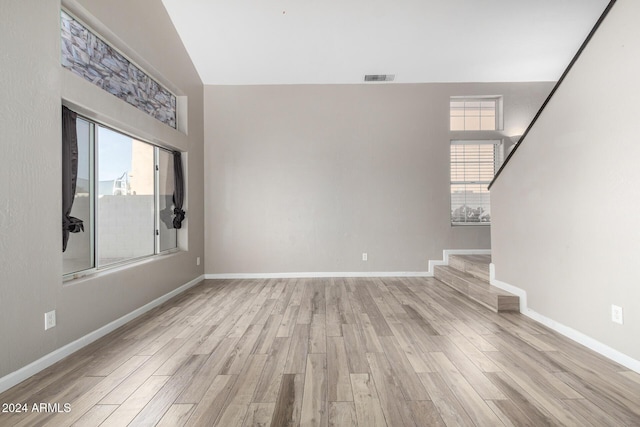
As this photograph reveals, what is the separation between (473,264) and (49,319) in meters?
4.64

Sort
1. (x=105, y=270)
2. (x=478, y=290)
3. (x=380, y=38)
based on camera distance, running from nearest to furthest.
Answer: (x=105, y=270) → (x=478, y=290) → (x=380, y=38)

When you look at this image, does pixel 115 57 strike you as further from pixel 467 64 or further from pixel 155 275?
pixel 467 64

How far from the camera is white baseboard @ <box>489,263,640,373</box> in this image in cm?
215

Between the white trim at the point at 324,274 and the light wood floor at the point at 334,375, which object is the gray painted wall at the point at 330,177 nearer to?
the white trim at the point at 324,274

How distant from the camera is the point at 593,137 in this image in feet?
8.02

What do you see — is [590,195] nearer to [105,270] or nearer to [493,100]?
[493,100]

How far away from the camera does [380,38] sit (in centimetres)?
452

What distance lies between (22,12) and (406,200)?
491cm

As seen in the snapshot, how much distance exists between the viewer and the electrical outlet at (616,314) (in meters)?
2.21

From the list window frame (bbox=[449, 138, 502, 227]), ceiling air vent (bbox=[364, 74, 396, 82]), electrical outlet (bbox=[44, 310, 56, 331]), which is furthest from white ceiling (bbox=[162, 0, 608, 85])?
electrical outlet (bbox=[44, 310, 56, 331])

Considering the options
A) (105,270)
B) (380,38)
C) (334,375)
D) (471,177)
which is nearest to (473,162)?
(471,177)

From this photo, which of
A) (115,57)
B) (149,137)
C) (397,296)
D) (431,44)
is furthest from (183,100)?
(397,296)

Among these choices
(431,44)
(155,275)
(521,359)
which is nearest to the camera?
(521,359)

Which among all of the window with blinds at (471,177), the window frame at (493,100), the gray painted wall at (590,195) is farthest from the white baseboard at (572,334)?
the window frame at (493,100)
